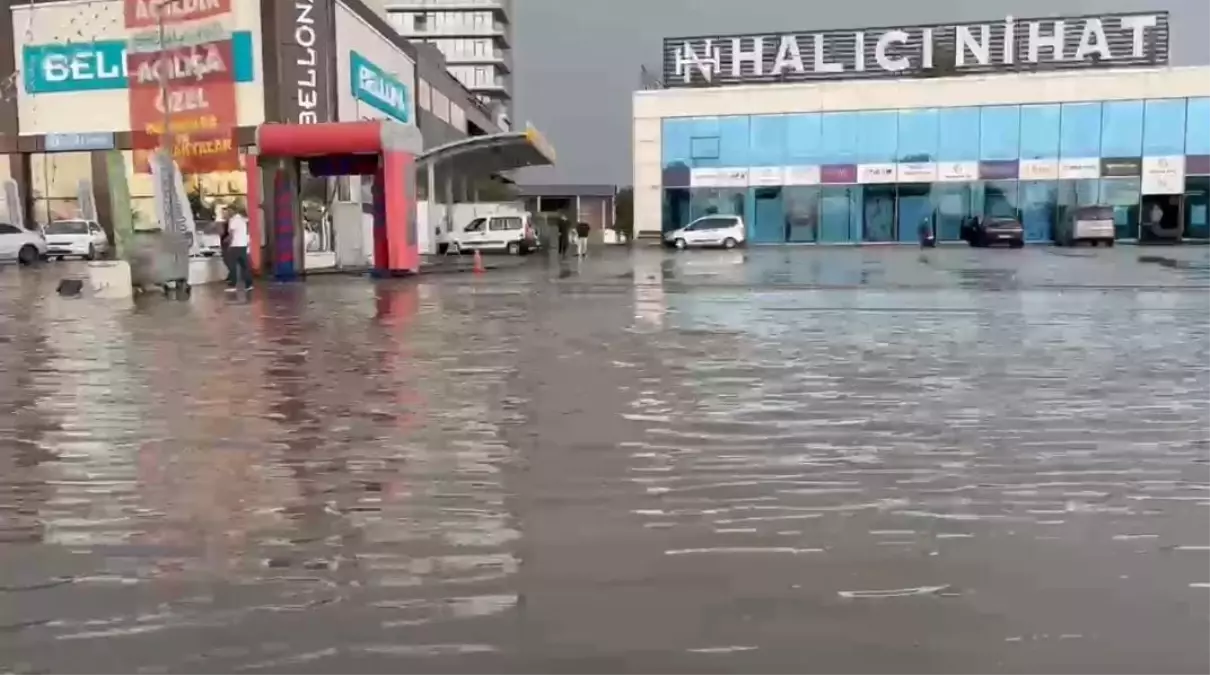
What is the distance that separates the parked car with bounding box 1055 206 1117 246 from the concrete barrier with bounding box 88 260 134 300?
135ft

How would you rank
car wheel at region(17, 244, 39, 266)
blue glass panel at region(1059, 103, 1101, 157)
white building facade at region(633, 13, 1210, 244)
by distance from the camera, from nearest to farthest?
car wheel at region(17, 244, 39, 266) < white building facade at region(633, 13, 1210, 244) < blue glass panel at region(1059, 103, 1101, 157)

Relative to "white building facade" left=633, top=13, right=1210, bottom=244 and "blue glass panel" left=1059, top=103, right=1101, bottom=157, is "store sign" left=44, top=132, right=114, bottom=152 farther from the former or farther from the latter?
"blue glass panel" left=1059, top=103, right=1101, bottom=157

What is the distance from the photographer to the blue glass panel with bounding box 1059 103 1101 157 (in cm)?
5259

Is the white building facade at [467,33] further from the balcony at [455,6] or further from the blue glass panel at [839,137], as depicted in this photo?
the blue glass panel at [839,137]

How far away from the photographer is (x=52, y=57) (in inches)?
1702

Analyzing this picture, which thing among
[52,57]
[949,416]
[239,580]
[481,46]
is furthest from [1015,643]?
[481,46]

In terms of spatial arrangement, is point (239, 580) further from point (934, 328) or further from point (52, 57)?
point (52, 57)

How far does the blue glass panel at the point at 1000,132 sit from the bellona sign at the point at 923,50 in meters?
2.44

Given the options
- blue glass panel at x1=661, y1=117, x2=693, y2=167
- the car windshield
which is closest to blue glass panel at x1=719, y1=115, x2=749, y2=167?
blue glass panel at x1=661, y1=117, x2=693, y2=167

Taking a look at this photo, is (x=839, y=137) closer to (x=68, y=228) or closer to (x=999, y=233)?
(x=999, y=233)

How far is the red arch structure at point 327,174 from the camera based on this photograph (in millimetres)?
25797

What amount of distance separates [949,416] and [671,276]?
19.0 m

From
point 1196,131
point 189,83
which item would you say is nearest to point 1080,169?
point 1196,131

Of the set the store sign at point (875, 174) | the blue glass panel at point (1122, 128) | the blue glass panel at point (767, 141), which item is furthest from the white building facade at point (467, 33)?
the blue glass panel at point (1122, 128)
